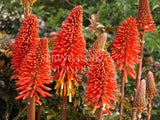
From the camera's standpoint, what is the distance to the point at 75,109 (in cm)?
293

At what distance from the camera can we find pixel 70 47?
1938 millimetres

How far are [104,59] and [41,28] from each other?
3232 millimetres

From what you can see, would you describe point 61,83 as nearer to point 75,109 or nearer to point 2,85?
point 75,109

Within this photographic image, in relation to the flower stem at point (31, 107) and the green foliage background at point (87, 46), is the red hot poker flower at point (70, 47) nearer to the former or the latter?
the flower stem at point (31, 107)

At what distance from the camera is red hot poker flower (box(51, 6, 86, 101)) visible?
1.89 m

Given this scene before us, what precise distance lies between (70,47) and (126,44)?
60cm

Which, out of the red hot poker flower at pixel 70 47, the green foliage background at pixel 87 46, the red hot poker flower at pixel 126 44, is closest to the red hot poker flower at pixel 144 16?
the red hot poker flower at pixel 126 44

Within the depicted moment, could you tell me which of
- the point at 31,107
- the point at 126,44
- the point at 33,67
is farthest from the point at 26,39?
the point at 126,44

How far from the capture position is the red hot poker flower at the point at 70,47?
1.89 metres

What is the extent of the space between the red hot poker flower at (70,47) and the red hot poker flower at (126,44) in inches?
18.2

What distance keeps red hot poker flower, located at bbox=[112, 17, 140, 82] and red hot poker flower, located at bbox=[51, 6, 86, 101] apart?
1.51 feet

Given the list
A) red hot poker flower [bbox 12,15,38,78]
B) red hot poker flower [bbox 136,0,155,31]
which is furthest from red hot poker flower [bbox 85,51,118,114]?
red hot poker flower [bbox 136,0,155,31]

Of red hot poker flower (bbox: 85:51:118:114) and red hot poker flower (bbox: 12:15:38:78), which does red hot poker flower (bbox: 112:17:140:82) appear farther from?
red hot poker flower (bbox: 12:15:38:78)

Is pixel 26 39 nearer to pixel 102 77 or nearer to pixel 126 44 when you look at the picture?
pixel 102 77
